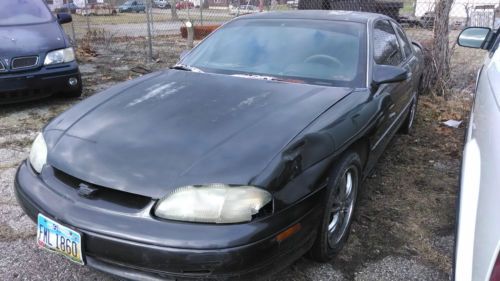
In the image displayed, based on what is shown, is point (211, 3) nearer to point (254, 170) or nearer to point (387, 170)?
point (387, 170)

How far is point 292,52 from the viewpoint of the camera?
10.7 feet

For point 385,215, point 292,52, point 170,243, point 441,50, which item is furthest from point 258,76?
point 441,50

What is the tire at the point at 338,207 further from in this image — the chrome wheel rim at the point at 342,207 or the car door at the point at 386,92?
the car door at the point at 386,92

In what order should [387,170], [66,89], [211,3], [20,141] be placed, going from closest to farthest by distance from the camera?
[387,170] < [20,141] < [66,89] < [211,3]

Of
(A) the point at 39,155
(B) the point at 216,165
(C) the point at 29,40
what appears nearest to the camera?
(B) the point at 216,165

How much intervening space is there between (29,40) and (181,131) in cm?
406

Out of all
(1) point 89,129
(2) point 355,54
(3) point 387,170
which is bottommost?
(3) point 387,170


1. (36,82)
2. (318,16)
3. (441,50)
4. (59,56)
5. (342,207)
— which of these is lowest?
(342,207)

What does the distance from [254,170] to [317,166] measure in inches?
15.7

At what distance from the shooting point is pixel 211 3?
15.7 metres

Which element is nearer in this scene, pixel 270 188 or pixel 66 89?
pixel 270 188

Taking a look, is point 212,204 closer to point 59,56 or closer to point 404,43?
point 404,43

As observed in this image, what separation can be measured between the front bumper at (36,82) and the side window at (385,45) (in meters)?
3.85

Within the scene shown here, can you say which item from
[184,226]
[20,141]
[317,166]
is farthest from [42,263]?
[20,141]
